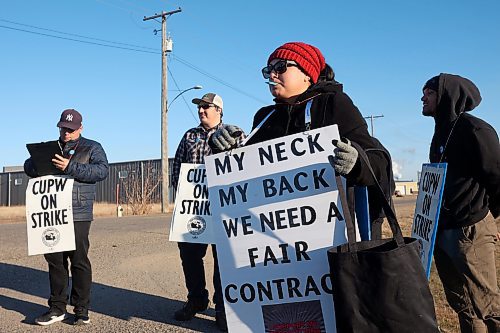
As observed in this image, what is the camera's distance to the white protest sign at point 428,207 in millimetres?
3602

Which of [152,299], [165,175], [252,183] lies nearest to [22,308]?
[152,299]

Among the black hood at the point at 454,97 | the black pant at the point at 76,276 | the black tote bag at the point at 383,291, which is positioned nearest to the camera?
the black tote bag at the point at 383,291

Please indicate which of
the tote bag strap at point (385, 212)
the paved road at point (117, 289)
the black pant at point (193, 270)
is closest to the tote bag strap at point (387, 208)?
the tote bag strap at point (385, 212)

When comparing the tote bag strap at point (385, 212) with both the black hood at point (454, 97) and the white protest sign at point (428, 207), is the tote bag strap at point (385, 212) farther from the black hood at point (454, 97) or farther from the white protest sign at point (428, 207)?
the black hood at point (454, 97)

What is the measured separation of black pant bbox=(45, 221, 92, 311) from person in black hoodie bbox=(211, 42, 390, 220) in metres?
3.37

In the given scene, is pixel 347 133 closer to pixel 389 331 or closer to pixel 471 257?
pixel 389 331

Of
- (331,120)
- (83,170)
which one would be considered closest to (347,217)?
(331,120)

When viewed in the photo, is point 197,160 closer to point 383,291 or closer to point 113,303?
point 113,303

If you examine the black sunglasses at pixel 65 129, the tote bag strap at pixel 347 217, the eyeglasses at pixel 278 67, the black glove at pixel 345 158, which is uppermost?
the black sunglasses at pixel 65 129

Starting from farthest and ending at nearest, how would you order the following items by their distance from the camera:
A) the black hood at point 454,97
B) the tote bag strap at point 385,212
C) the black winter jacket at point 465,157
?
the black hood at point 454,97
the black winter jacket at point 465,157
the tote bag strap at point 385,212

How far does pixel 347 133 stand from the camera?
2.60 metres

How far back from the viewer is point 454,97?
3984 mm

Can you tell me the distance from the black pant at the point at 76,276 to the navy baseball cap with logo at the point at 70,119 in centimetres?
102

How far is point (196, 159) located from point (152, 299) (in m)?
2.00
